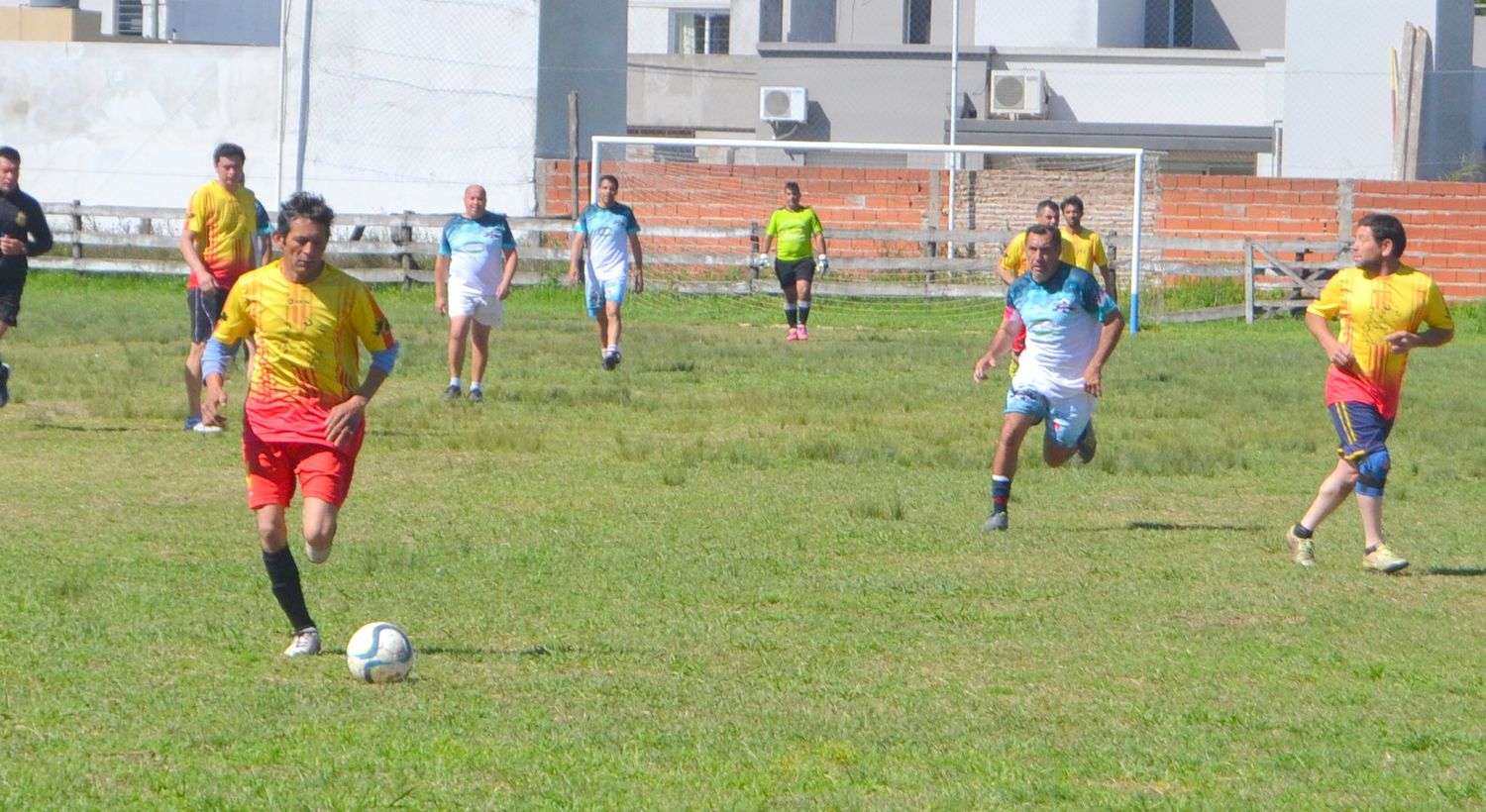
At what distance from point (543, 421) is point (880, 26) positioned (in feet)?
88.5

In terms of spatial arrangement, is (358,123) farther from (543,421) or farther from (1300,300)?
(543,421)

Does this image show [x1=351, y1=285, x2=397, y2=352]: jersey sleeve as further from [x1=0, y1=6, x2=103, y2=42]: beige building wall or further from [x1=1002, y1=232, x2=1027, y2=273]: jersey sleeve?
[x1=0, y1=6, x2=103, y2=42]: beige building wall

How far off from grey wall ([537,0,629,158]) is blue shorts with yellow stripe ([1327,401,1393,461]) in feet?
76.1

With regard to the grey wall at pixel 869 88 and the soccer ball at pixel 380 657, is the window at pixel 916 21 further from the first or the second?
the soccer ball at pixel 380 657

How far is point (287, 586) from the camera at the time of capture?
278 inches

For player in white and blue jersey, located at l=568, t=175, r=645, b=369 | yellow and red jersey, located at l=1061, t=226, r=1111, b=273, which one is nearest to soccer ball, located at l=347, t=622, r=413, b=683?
yellow and red jersey, located at l=1061, t=226, r=1111, b=273

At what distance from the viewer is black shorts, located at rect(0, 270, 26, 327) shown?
1353 cm

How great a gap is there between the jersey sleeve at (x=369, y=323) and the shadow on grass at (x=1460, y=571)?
514 cm

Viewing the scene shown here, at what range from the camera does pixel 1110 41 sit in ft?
126

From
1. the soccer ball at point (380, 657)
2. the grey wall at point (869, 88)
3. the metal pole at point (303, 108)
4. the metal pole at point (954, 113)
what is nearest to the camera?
the soccer ball at point (380, 657)

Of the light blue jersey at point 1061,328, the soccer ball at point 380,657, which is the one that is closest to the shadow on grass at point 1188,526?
the light blue jersey at point 1061,328

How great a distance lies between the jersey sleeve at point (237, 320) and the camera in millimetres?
7184

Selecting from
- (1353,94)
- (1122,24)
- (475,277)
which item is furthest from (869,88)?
(475,277)

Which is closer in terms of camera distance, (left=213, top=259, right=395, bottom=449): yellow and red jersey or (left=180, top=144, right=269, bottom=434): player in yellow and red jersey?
(left=213, top=259, right=395, bottom=449): yellow and red jersey
